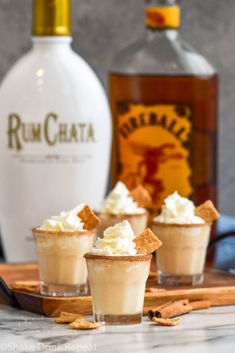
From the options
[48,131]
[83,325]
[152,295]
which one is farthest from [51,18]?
[83,325]

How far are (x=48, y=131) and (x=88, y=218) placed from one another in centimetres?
43

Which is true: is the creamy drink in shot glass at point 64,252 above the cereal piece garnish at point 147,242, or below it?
below

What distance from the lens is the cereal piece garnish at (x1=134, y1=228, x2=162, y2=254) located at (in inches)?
51.9

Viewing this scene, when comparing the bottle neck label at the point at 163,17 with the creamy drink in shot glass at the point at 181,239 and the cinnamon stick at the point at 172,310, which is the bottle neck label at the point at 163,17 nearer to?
the creamy drink in shot glass at the point at 181,239

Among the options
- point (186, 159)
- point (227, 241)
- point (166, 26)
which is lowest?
point (227, 241)

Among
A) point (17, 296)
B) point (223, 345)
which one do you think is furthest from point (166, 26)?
point (223, 345)

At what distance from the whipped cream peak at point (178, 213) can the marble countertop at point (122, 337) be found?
0.20 meters

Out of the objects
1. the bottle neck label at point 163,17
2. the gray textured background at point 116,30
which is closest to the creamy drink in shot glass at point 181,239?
the bottle neck label at point 163,17

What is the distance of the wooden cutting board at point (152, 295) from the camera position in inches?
54.7

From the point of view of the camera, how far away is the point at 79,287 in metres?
1.47

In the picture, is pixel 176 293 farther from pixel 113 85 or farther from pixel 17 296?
pixel 113 85

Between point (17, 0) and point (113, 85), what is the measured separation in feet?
1.23

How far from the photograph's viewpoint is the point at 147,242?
1.32 meters

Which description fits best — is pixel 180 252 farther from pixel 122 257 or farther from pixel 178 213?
pixel 122 257
